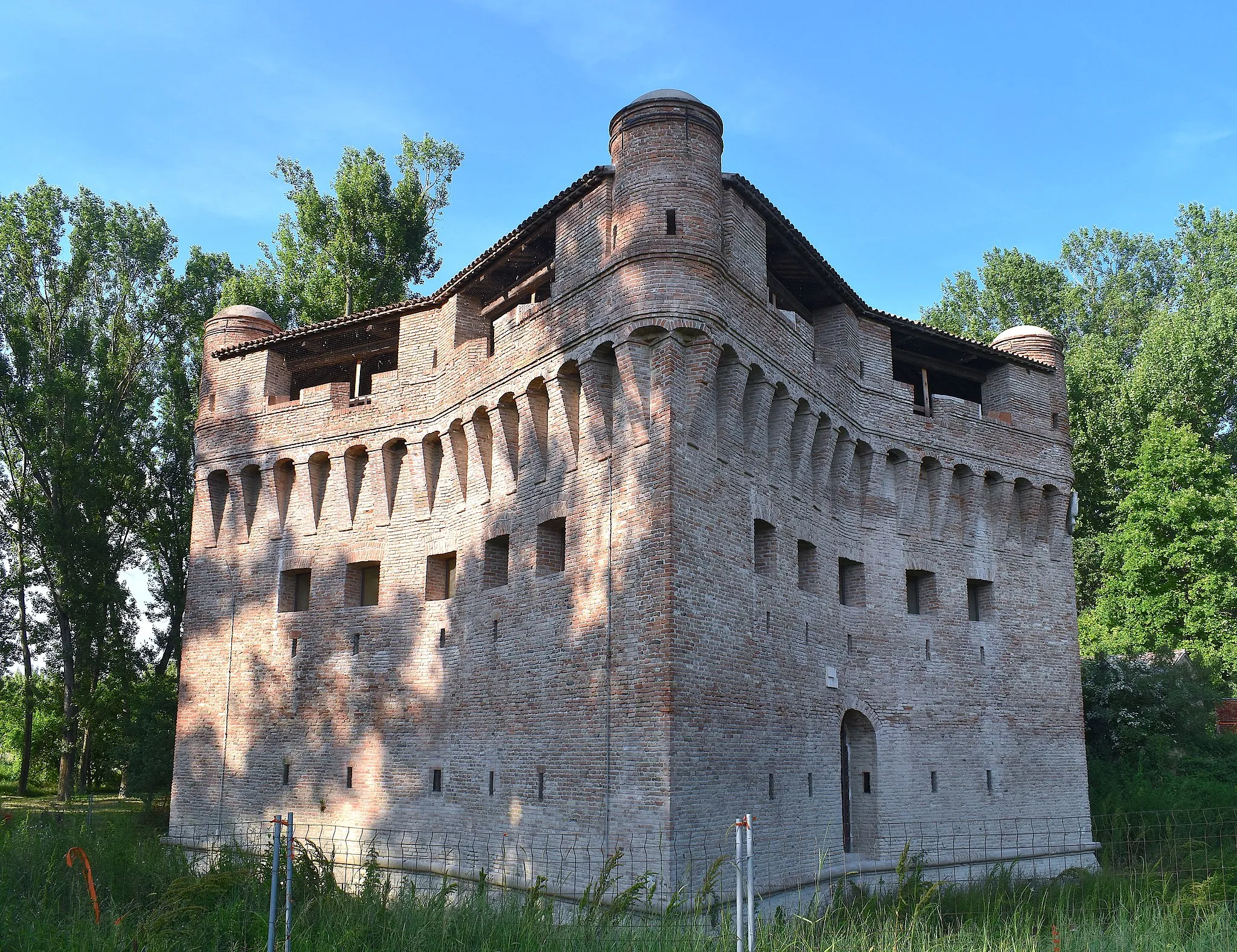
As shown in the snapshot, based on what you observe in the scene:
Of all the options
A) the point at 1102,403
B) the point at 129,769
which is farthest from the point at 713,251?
the point at 1102,403

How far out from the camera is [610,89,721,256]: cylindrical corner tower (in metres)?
14.8

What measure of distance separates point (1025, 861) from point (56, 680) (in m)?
29.8

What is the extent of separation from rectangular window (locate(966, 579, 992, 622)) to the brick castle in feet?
0.18

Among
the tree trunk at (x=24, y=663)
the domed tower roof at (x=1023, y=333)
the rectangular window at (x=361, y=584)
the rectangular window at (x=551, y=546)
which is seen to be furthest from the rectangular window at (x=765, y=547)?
the tree trunk at (x=24, y=663)

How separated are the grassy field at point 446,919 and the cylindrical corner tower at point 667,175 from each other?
30.3 feet

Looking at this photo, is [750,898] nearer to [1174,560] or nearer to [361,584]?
[361,584]

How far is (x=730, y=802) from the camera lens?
13.5 m

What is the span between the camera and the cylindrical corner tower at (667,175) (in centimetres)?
1477

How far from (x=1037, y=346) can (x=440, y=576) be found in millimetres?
14507

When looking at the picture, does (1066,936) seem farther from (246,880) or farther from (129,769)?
(129,769)

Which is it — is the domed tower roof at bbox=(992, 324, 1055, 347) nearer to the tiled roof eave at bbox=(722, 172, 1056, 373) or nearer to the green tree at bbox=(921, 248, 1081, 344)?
the tiled roof eave at bbox=(722, 172, 1056, 373)

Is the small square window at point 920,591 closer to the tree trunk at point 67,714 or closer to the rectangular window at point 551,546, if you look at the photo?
the rectangular window at point 551,546

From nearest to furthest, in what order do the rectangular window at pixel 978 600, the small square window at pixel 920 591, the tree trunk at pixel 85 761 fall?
the small square window at pixel 920 591
the rectangular window at pixel 978 600
the tree trunk at pixel 85 761

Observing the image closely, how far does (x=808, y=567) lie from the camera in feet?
56.6
